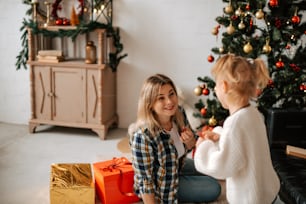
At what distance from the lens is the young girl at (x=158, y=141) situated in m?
2.14

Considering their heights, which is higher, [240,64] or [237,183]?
[240,64]

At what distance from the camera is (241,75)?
63.3 inches

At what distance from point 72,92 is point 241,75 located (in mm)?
2465

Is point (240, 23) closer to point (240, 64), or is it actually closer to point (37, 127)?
point (240, 64)

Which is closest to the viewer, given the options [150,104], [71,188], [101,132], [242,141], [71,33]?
[242,141]

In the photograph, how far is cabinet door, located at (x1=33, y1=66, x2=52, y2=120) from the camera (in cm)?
382

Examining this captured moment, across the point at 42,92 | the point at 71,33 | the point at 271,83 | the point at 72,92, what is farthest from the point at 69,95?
the point at 271,83

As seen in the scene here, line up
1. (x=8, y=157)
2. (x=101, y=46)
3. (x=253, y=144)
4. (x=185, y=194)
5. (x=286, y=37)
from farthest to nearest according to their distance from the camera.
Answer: (x=101, y=46) < (x=8, y=157) < (x=286, y=37) < (x=185, y=194) < (x=253, y=144)

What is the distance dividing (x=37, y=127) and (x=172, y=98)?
2.39m

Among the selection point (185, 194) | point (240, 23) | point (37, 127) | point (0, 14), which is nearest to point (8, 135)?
point (37, 127)

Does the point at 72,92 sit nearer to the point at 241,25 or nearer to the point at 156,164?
the point at 241,25

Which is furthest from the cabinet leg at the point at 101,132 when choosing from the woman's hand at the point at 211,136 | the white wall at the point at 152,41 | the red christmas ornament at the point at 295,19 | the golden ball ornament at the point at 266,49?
the woman's hand at the point at 211,136

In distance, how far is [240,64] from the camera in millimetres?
1617

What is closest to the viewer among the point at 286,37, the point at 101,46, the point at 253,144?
the point at 253,144
